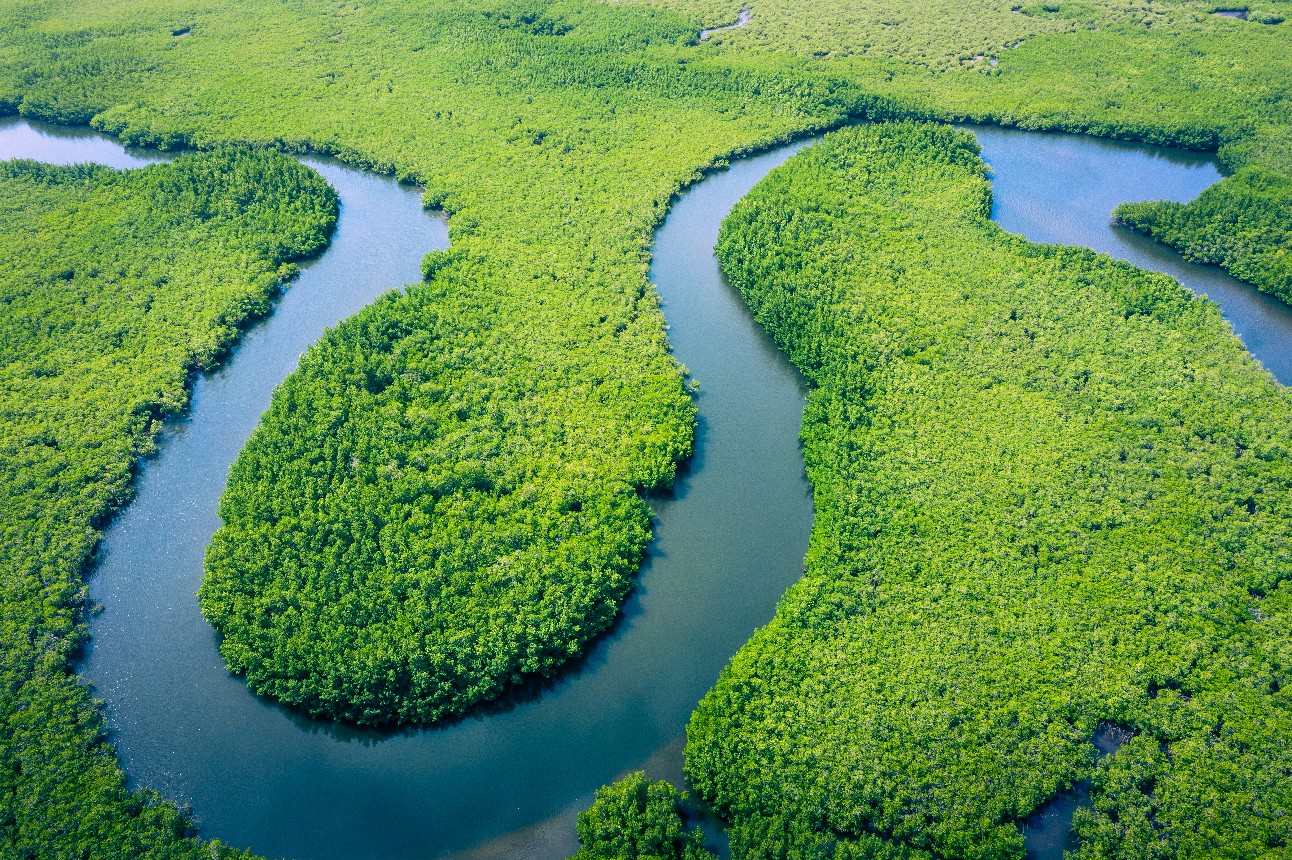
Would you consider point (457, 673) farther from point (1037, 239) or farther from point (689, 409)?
point (1037, 239)

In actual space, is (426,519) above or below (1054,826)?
above

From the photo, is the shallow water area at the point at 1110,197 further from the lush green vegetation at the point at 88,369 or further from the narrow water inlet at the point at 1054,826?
the lush green vegetation at the point at 88,369

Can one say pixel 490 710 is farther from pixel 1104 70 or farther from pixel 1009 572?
pixel 1104 70

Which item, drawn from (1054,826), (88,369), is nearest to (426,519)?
(88,369)

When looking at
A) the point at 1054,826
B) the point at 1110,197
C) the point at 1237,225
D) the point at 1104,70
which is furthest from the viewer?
the point at 1104,70

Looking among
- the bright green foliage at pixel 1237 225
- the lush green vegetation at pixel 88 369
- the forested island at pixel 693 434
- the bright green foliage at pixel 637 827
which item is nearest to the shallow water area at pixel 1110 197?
the bright green foliage at pixel 1237 225

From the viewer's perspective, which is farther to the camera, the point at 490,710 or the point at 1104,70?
the point at 1104,70

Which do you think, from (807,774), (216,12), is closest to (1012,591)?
(807,774)
